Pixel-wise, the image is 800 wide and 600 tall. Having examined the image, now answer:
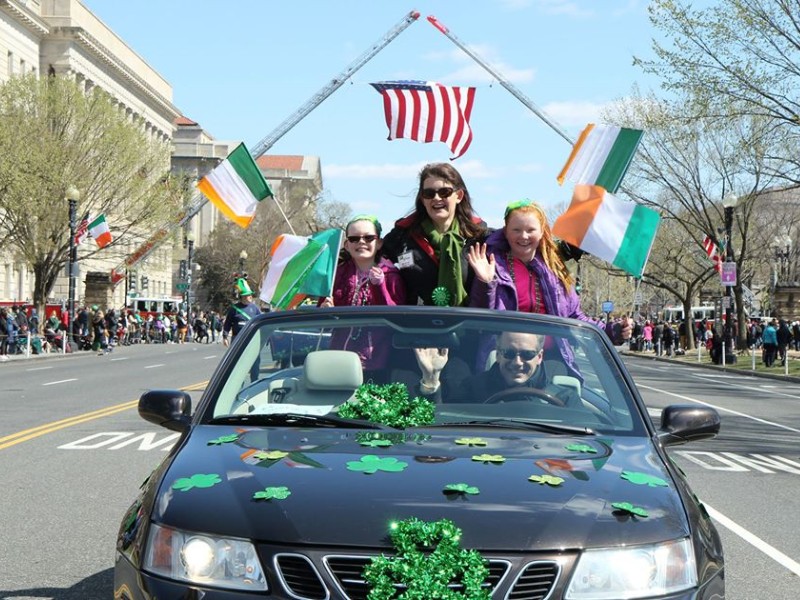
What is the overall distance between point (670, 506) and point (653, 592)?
386 mm

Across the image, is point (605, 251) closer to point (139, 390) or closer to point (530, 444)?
point (530, 444)

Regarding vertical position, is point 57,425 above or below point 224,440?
below

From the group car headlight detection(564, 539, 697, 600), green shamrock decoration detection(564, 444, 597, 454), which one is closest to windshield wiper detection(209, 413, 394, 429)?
green shamrock decoration detection(564, 444, 597, 454)

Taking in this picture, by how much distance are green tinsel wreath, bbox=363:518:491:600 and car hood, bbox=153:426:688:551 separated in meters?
0.08

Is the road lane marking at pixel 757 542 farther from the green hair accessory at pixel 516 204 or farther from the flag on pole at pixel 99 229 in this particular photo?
the flag on pole at pixel 99 229

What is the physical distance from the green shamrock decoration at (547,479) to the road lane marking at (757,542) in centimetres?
383

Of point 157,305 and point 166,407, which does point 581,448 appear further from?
point 157,305

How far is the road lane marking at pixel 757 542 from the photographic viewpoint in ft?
24.5

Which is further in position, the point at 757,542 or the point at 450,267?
Answer: the point at 757,542

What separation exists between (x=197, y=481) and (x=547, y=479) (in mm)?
1091

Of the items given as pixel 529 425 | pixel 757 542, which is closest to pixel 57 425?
pixel 757 542

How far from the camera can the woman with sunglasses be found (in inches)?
268

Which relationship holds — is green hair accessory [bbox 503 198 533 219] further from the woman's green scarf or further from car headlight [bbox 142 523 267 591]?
car headlight [bbox 142 523 267 591]

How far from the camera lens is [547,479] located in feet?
12.8
